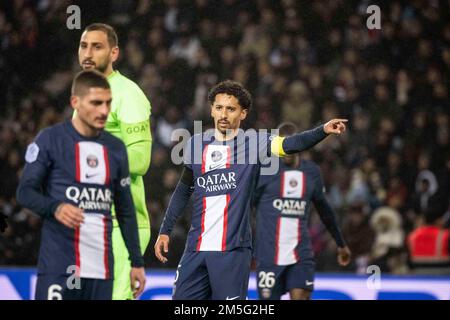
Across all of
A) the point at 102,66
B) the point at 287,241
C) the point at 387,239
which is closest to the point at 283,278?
the point at 287,241

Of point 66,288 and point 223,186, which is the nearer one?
point 66,288

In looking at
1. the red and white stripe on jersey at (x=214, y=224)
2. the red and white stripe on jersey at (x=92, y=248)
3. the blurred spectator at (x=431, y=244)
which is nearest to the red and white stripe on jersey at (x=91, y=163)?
the red and white stripe on jersey at (x=92, y=248)

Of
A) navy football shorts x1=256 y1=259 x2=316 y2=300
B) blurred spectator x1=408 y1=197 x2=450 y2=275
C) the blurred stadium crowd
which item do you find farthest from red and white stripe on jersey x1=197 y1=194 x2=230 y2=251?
blurred spectator x1=408 y1=197 x2=450 y2=275

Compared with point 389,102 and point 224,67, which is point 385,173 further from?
point 224,67

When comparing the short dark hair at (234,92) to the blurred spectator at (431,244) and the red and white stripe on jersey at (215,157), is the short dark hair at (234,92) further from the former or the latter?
the blurred spectator at (431,244)

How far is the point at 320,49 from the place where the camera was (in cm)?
1208

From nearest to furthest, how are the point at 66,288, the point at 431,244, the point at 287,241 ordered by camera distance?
the point at 66,288
the point at 287,241
the point at 431,244

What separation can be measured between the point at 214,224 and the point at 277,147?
24.1 inches

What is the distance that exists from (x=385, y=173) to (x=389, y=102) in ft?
3.75

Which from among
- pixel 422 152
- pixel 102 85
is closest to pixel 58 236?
pixel 102 85

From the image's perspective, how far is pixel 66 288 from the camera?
445 centimetres

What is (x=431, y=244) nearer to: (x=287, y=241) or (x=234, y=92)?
(x=287, y=241)

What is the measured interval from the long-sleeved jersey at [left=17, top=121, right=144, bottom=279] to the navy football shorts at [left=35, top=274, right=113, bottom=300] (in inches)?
1.3

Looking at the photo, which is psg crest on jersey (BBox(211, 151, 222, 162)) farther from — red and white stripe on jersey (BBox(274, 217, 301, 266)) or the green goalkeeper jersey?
red and white stripe on jersey (BBox(274, 217, 301, 266))
